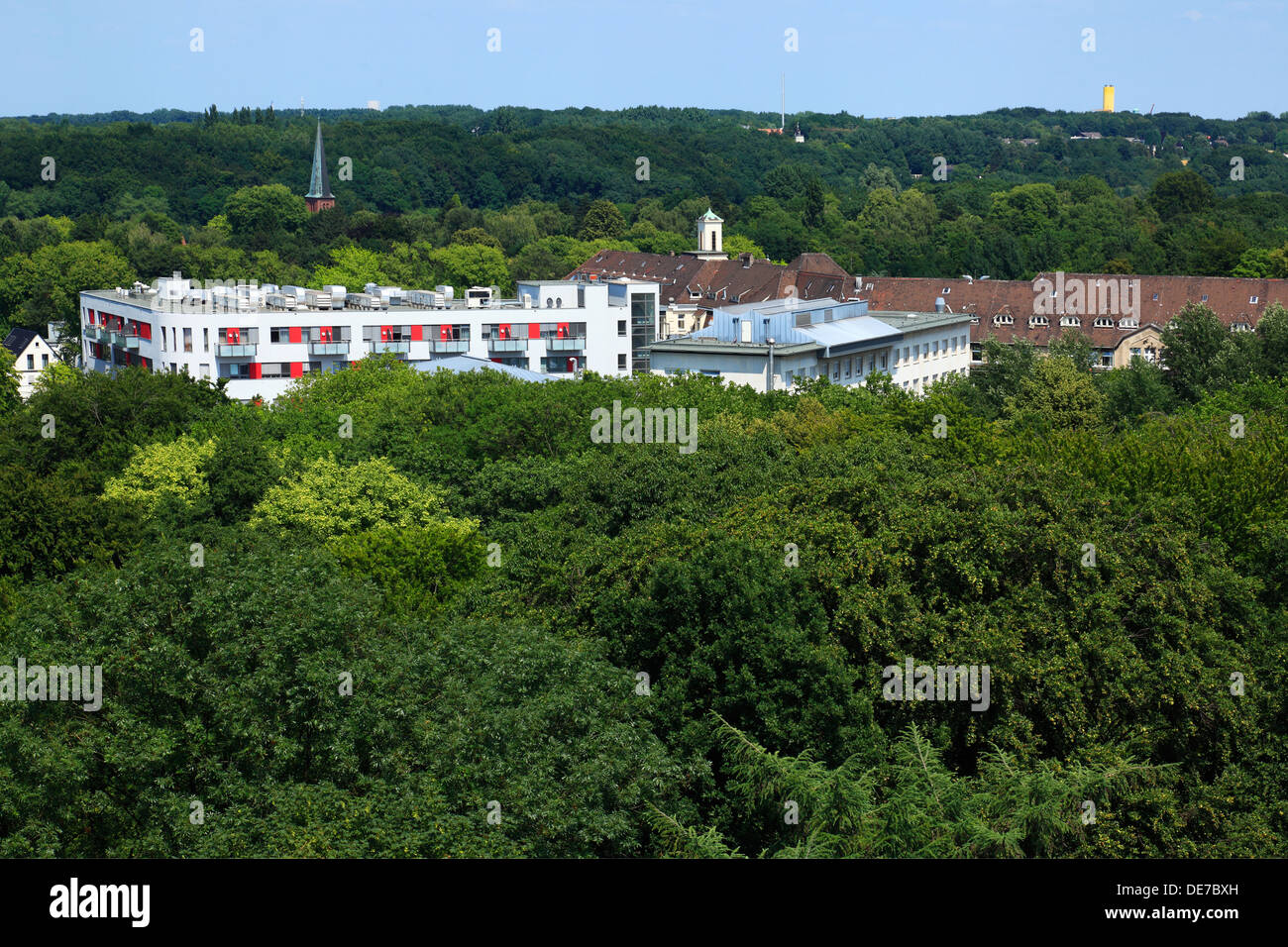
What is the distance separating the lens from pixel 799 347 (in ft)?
218

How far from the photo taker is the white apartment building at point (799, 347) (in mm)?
66250

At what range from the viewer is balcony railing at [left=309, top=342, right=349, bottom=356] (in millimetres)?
72438

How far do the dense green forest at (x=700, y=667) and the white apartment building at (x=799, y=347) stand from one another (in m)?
31.2

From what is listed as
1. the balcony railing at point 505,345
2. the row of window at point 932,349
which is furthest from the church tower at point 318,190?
the row of window at point 932,349

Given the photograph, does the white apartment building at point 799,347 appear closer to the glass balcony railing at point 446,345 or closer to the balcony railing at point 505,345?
the balcony railing at point 505,345

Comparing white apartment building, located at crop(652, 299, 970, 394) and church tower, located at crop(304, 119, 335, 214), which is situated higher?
church tower, located at crop(304, 119, 335, 214)

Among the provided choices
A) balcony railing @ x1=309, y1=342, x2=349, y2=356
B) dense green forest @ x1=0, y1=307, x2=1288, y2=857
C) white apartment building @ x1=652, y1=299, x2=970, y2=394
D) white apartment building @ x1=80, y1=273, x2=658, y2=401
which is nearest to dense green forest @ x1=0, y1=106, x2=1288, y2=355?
white apartment building @ x1=80, y1=273, x2=658, y2=401

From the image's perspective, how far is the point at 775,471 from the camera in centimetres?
3195

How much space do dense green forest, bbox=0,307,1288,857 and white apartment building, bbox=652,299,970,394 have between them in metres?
31.2

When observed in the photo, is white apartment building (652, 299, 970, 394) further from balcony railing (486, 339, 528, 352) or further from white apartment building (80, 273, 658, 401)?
balcony railing (486, 339, 528, 352)

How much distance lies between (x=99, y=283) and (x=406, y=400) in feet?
222

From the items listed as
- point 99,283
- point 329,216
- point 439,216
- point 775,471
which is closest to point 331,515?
point 775,471

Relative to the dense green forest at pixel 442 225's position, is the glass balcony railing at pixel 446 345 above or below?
below
